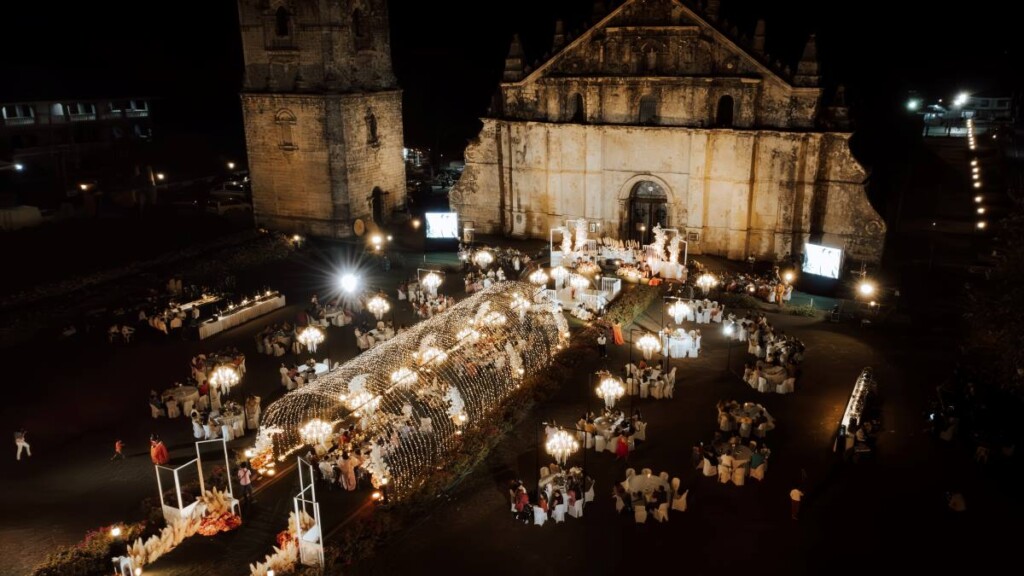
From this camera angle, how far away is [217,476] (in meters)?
17.8

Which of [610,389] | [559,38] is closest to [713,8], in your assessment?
[559,38]

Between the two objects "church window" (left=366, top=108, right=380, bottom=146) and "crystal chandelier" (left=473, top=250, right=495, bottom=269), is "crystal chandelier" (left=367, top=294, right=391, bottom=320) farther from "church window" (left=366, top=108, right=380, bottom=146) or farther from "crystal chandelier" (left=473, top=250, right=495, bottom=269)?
"church window" (left=366, top=108, right=380, bottom=146)

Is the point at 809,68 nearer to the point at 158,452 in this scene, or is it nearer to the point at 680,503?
the point at 680,503

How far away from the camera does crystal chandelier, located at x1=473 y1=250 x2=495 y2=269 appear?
33969 millimetres

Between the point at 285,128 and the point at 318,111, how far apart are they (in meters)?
2.35

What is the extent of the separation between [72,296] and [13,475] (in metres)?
13.5

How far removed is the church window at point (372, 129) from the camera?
3900cm

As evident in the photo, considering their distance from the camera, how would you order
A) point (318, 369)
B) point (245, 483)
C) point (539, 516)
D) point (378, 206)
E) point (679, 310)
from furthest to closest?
1. point (378, 206)
2. point (679, 310)
3. point (318, 369)
4. point (245, 483)
5. point (539, 516)

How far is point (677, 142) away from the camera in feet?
112

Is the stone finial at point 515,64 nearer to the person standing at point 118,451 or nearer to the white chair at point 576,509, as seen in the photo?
the person standing at point 118,451

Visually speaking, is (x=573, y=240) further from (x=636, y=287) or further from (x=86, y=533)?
(x=86, y=533)

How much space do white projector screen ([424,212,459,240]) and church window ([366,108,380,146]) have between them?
5.48 metres

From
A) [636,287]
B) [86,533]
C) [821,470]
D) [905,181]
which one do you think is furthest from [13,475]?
[905,181]

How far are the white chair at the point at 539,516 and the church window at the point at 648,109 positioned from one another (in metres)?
22.2
